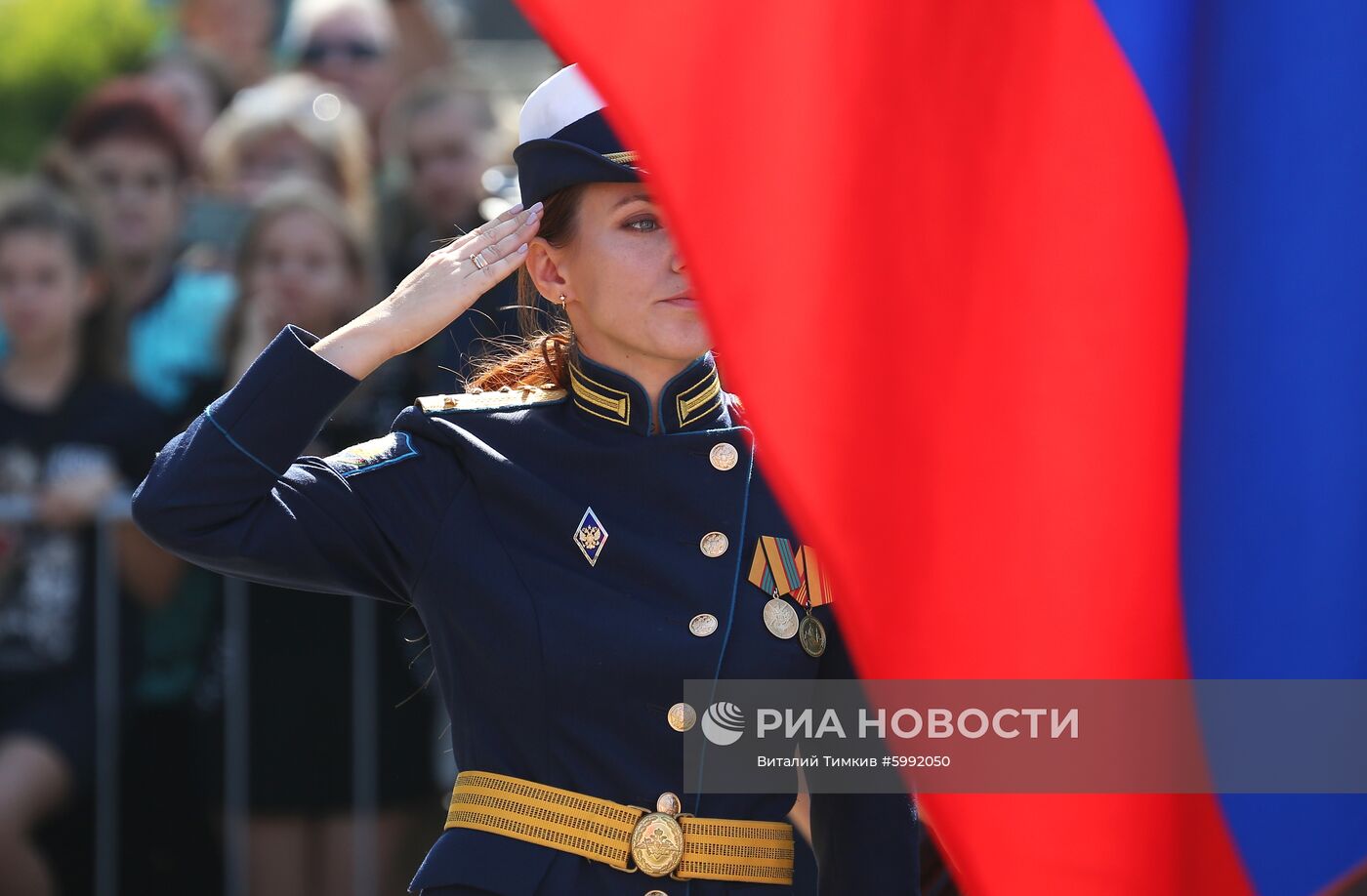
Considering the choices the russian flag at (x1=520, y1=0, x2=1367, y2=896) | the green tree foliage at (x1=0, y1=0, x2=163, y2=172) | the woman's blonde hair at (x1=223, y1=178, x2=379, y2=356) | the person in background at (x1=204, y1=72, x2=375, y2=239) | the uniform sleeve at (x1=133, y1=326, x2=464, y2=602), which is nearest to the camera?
the russian flag at (x1=520, y1=0, x2=1367, y2=896)

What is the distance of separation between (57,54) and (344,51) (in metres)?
7.30

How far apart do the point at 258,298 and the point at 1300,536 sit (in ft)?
12.1

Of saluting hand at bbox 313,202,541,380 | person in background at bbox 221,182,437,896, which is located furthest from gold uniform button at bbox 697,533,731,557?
person in background at bbox 221,182,437,896

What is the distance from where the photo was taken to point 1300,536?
80.8 inches

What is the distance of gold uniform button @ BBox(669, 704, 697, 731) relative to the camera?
8.77 feet

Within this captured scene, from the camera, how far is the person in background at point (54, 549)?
495cm

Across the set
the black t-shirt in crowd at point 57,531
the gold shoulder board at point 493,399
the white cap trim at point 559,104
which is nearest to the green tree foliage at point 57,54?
the black t-shirt in crowd at point 57,531

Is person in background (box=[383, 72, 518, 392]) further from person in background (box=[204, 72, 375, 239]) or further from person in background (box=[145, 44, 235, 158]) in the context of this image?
person in background (box=[145, 44, 235, 158])

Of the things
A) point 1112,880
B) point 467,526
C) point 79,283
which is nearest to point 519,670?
point 467,526

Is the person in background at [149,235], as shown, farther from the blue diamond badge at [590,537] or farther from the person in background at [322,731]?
the blue diamond badge at [590,537]

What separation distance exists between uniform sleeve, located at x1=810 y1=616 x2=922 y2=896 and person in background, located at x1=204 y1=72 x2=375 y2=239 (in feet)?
10.7

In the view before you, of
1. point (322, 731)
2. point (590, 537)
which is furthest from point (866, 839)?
point (322, 731)

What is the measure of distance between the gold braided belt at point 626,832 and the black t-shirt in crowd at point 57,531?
2.65 metres

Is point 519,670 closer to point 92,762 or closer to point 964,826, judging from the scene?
point 964,826
